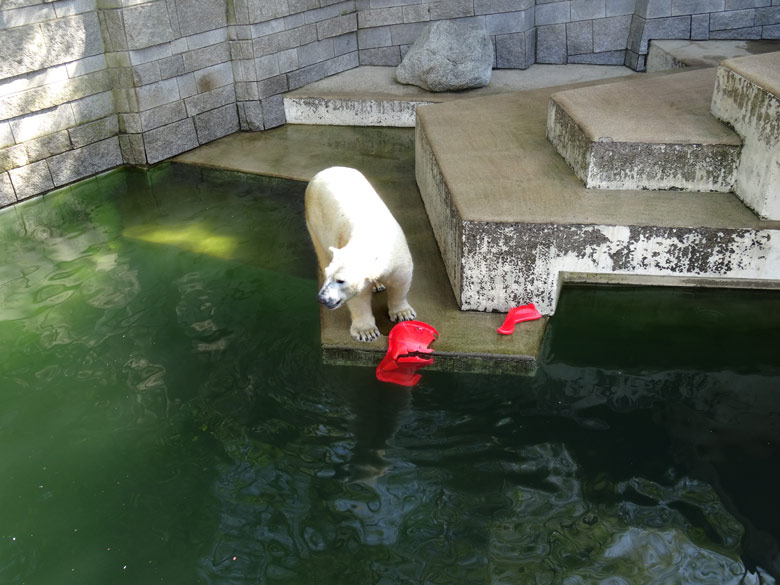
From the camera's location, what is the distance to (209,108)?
8016 mm

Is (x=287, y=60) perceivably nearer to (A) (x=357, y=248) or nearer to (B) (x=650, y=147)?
(B) (x=650, y=147)

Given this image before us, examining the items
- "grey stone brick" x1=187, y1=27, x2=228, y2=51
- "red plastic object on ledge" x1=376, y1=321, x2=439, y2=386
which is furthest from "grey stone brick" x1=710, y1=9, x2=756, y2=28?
"red plastic object on ledge" x1=376, y1=321, x2=439, y2=386

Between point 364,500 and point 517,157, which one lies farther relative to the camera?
point 517,157

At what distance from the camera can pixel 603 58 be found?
905 centimetres

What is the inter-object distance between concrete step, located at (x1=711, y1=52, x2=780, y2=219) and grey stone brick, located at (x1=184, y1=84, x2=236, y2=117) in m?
5.13

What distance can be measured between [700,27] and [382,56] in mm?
3780

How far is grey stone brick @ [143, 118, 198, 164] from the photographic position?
755 centimetres

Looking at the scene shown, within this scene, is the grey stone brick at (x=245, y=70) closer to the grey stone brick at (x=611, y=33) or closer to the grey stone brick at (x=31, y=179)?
the grey stone brick at (x=31, y=179)

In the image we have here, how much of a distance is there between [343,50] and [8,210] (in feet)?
14.5

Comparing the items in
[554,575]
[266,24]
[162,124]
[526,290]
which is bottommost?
[554,575]

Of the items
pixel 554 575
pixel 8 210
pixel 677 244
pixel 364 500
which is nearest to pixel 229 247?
pixel 8 210

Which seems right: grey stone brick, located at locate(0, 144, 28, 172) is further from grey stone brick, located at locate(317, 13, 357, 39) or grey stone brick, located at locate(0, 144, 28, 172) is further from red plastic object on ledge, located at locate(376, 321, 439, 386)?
red plastic object on ledge, located at locate(376, 321, 439, 386)

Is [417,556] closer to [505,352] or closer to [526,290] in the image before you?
[505,352]

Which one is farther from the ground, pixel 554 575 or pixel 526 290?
pixel 526 290
